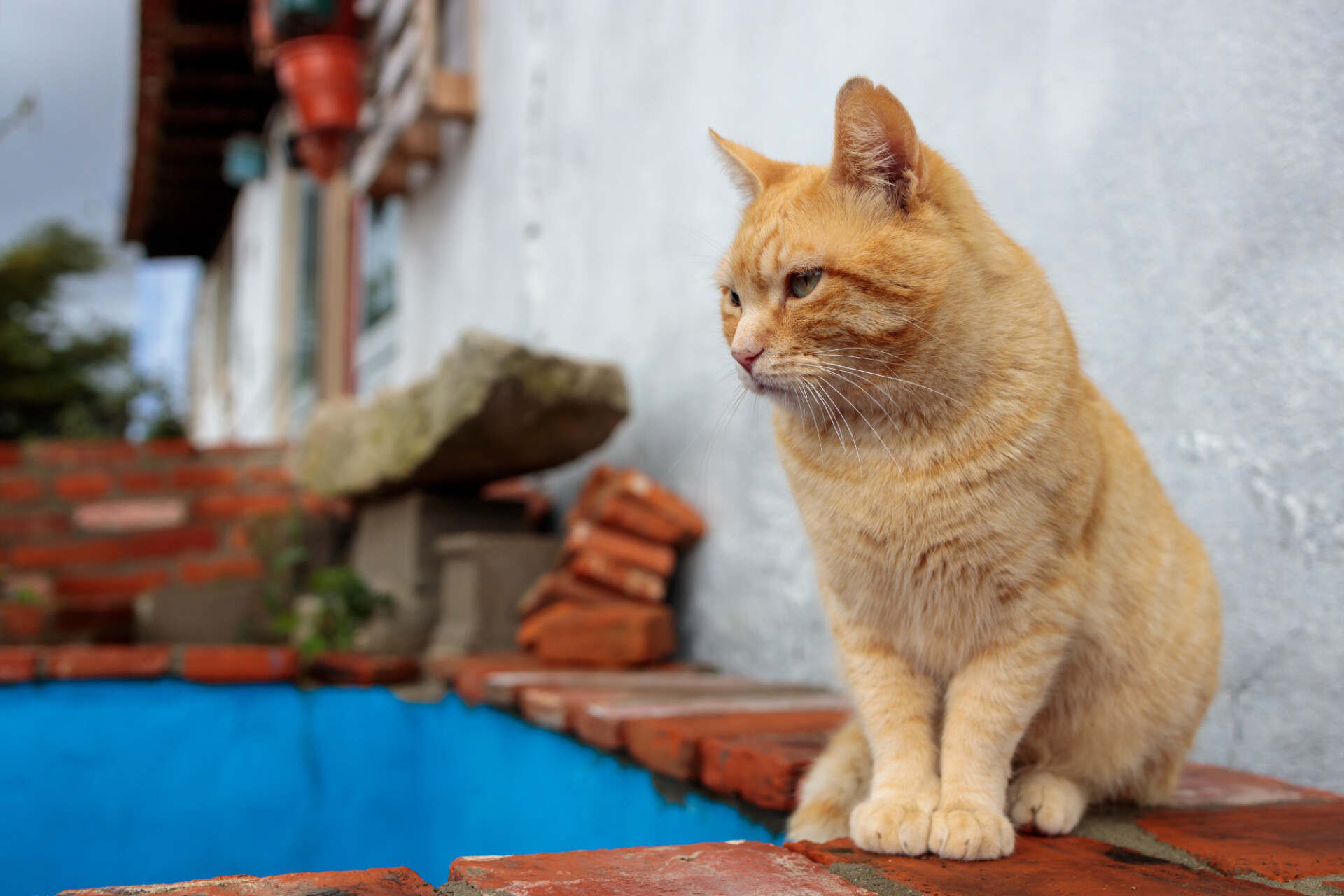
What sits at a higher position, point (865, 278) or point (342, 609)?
point (865, 278)

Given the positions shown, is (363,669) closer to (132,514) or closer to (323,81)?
(132,514)

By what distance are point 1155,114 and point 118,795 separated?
9.74 feet

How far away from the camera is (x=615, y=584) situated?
9.76ft

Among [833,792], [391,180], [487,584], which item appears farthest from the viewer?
[391,180]

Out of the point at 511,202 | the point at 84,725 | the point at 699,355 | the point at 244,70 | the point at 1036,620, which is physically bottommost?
the point at 84,725

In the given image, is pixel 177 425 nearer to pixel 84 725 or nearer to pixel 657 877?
pixel 84 725

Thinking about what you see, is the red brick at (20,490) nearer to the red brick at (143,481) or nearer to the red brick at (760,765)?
the red brick at (143,481)

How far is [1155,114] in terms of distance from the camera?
1.78m

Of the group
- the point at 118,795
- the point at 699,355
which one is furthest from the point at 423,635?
the point at 699,355

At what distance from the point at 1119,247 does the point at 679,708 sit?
126 cm

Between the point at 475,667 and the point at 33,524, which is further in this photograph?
the point at 33,524

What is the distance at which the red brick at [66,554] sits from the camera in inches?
165

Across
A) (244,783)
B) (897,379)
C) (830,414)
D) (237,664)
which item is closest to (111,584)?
(237,664)

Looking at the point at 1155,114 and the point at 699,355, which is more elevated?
the point at 1155,114
